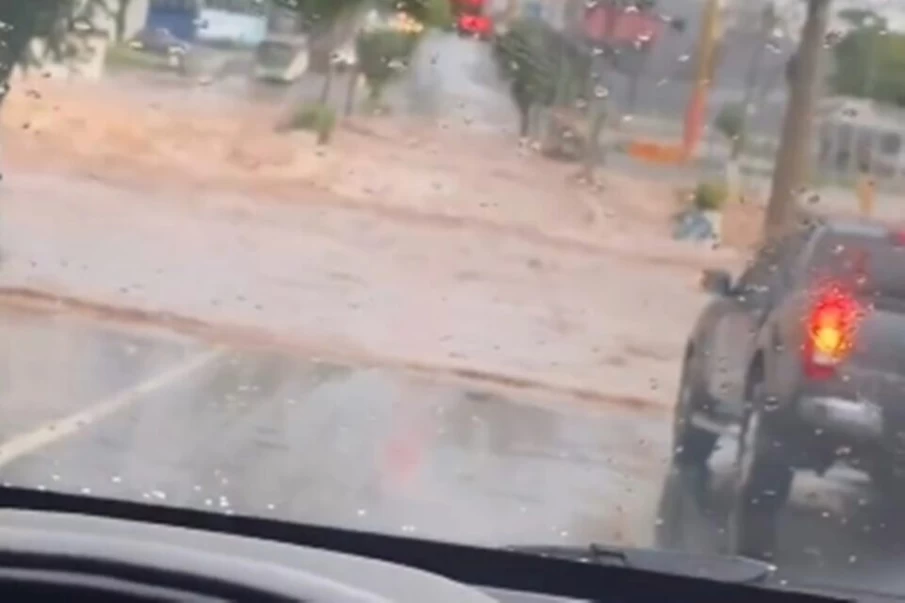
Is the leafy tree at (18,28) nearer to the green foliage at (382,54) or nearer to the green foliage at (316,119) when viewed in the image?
the green foliage at (316,119)

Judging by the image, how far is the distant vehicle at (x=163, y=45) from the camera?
611 centimetres

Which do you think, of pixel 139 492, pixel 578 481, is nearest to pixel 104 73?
pixel 139 492

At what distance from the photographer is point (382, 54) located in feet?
19.7

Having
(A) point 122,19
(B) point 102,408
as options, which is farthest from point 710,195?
(B) point 102,408

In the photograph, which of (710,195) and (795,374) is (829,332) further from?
(710,195)

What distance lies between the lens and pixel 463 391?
6.39m

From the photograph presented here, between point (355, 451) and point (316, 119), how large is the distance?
99cm

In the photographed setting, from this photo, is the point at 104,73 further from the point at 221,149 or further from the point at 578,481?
the point at 578,481

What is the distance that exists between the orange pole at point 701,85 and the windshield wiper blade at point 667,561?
4.37 ft

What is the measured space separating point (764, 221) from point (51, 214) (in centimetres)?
231

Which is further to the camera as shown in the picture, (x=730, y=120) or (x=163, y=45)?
(x=163, y=45)

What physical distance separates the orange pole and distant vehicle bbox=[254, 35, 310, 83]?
3.69 feet

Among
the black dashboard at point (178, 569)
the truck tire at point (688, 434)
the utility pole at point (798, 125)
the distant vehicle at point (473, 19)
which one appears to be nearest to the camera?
the black dashboard at point (178, 569)

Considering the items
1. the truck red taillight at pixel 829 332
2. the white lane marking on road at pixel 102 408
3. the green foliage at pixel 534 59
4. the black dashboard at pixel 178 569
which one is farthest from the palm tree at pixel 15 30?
the black dashboard at pixel 178 569
